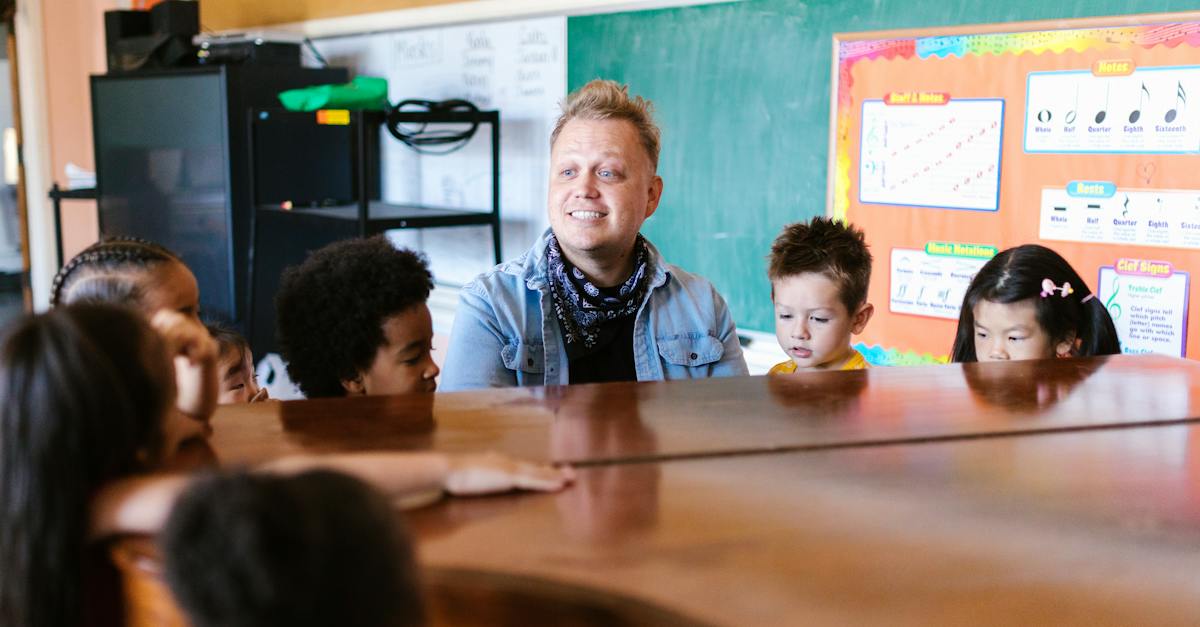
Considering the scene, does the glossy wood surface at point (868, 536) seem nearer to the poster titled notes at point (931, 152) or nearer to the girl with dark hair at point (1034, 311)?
the girl with dark hair at point (1034, 311)

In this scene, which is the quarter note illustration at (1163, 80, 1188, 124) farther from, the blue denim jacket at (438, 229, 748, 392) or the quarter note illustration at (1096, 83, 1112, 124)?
the blue denim jacket at (438, 229, 748, 392)

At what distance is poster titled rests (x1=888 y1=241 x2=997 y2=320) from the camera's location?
2662 millimetres

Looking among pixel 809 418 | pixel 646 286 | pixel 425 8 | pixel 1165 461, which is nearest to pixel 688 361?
pixel 646 286

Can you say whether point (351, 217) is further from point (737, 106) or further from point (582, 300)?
point (582, 300)

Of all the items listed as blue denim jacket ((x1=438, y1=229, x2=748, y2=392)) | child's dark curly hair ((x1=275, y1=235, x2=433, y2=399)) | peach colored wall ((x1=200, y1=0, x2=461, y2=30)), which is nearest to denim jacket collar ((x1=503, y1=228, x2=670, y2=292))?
blue denim jacket ((x1=438, y1=229, x2=748, y2=392))

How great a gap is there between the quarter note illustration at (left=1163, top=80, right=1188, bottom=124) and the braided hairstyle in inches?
74.8

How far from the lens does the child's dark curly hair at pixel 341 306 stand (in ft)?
5.54

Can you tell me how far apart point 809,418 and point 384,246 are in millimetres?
857

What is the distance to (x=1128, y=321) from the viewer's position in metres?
2.40

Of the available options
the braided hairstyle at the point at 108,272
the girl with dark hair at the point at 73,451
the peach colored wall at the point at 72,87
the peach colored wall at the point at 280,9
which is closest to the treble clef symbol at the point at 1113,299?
the braided hairstyle at the point at 108,272

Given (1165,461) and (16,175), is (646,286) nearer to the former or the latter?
(1165,461)

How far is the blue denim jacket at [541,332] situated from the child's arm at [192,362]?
2.21 feet

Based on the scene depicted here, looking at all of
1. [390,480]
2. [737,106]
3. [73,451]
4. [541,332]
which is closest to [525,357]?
[541,332]

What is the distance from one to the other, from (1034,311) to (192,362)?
5.01 ft
